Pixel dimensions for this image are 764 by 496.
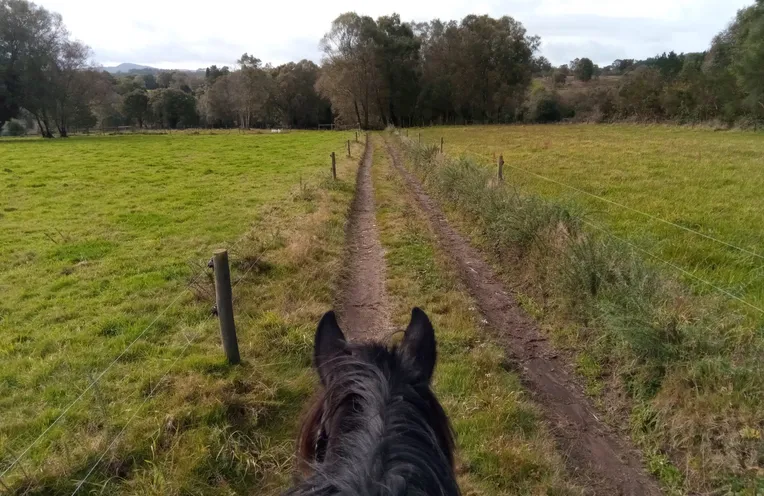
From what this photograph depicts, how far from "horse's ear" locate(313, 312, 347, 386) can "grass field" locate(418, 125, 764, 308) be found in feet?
17.9

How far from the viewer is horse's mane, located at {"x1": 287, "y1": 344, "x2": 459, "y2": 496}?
3.92 feet

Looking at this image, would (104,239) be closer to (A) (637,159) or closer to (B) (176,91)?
(A) (637,159)

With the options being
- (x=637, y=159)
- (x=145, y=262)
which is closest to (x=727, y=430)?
(x=145, y=262)

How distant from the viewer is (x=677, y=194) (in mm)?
12312

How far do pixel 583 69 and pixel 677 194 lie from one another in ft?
318

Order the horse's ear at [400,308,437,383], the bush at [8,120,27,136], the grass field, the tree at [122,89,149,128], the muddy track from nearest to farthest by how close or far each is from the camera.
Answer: the horse's ear at [400,308,437,383] → the muddy track → the grass field → the bush at [8,120,27,136] → the tree at [122,89,149,128]

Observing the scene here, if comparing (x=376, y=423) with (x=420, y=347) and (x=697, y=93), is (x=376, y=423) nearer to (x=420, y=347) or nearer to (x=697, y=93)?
(x=420, y=347)

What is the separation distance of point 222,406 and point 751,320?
528 cm

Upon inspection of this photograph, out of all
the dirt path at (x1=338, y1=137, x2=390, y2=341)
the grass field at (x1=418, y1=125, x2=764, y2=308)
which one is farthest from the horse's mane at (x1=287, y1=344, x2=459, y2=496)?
the grass field at (x1=418, y1=125, x2=764, y2=308)

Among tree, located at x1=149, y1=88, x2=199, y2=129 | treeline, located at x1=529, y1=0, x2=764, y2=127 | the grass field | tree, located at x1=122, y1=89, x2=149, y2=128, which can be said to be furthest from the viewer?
tree, located at x1=149, y1=88, x2=199, y2=129

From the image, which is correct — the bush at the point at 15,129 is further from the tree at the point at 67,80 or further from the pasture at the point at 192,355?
the pasture at the point at 192,355

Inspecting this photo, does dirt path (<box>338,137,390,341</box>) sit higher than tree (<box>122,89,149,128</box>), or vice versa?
tree (<box>122,89,149,128</box>)

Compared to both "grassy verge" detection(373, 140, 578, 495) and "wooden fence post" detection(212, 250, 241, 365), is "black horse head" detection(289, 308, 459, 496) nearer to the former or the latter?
"grassy verge" detection(373, 140, 578, 495)

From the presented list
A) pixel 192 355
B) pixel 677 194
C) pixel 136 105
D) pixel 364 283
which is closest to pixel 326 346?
pixel 192 355
